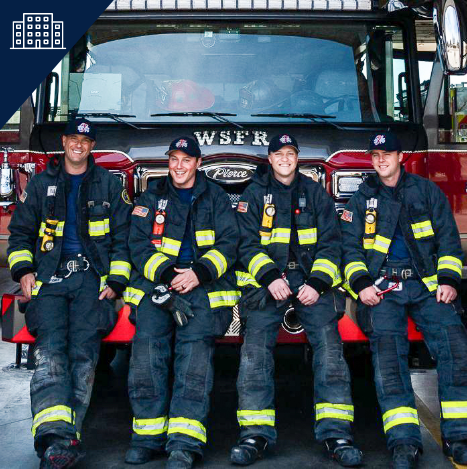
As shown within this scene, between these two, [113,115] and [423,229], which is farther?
[113,115]

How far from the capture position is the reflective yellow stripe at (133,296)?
4629mm

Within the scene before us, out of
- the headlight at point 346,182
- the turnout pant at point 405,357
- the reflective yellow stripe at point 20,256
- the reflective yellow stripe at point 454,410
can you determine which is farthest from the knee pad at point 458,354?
the reflective yellow stripe at point 20,256

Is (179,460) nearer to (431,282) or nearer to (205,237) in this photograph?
(205,237)

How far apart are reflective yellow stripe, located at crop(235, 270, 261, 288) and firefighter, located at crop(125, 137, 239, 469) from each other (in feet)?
0.13

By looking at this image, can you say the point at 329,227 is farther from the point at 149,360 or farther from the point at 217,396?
the point at 217,396

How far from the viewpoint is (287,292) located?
14.9 ft

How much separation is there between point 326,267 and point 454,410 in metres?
1.00

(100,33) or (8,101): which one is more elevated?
(100,33)

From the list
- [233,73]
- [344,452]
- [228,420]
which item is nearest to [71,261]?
[228,420]

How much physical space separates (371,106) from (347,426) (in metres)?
2.04

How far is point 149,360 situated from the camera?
4.48m

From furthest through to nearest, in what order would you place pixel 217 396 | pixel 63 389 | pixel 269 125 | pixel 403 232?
pixel 217 396
pixel 269 125
pixel 403 232
pixel 63 389

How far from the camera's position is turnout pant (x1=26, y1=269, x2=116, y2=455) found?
14.2 ft

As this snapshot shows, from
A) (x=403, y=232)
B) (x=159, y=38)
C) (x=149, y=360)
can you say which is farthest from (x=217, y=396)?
(x=159, y=38)
